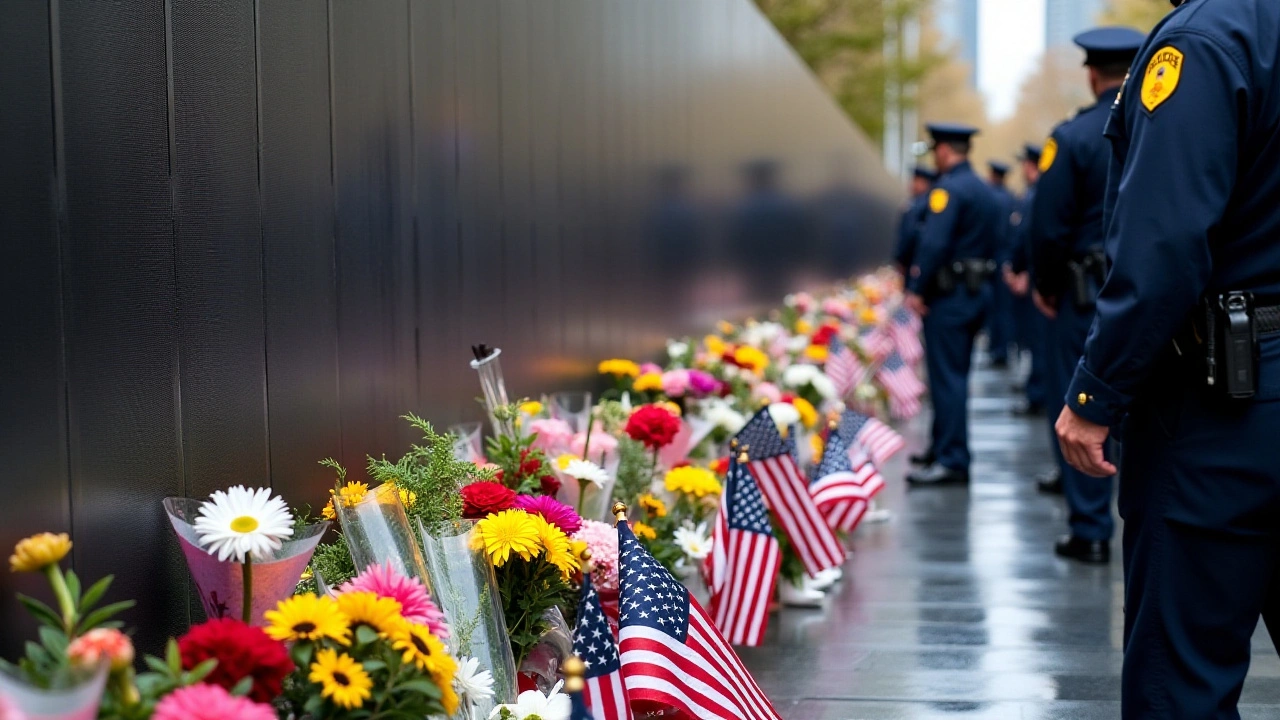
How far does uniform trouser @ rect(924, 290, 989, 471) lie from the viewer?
9445mm

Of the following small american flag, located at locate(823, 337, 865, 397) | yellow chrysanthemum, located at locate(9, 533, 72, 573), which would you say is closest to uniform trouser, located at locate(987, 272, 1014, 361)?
small american flag, located at locate(823, 337, 865, 397)

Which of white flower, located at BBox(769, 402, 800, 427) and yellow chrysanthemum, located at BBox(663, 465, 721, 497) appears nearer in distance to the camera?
yellow chrysanthemum, located at BBox(663, 465, 721, 497)

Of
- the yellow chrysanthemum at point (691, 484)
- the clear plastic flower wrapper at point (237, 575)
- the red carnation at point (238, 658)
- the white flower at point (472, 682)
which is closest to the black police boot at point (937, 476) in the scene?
the yellow chrysanthemum at point (691, 484)

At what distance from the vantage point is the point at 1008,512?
8.34 m

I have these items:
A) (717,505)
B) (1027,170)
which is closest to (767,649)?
(717,505)

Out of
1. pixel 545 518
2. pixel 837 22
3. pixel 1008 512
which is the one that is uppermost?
pixel 837 22

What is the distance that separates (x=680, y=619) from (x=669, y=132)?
207 inches

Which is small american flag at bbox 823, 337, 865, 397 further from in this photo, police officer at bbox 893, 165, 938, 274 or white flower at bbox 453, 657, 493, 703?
white flower at bbox 453, 657, 493, 703

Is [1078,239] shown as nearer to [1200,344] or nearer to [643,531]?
[643,531]

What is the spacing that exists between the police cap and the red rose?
4.23 metres

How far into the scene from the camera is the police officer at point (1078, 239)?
6.57 m

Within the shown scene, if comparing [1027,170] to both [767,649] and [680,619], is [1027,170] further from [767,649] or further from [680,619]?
[680,619]

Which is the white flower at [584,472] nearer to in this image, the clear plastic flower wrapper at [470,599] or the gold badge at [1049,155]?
the clear plastic flower wrapper at [470,599]

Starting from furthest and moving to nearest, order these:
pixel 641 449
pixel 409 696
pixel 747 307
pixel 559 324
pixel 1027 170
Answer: pixel 1027 170 < pixel 747 307 < pixel 559 324 < pixel 641 449 < pixel 409 696
